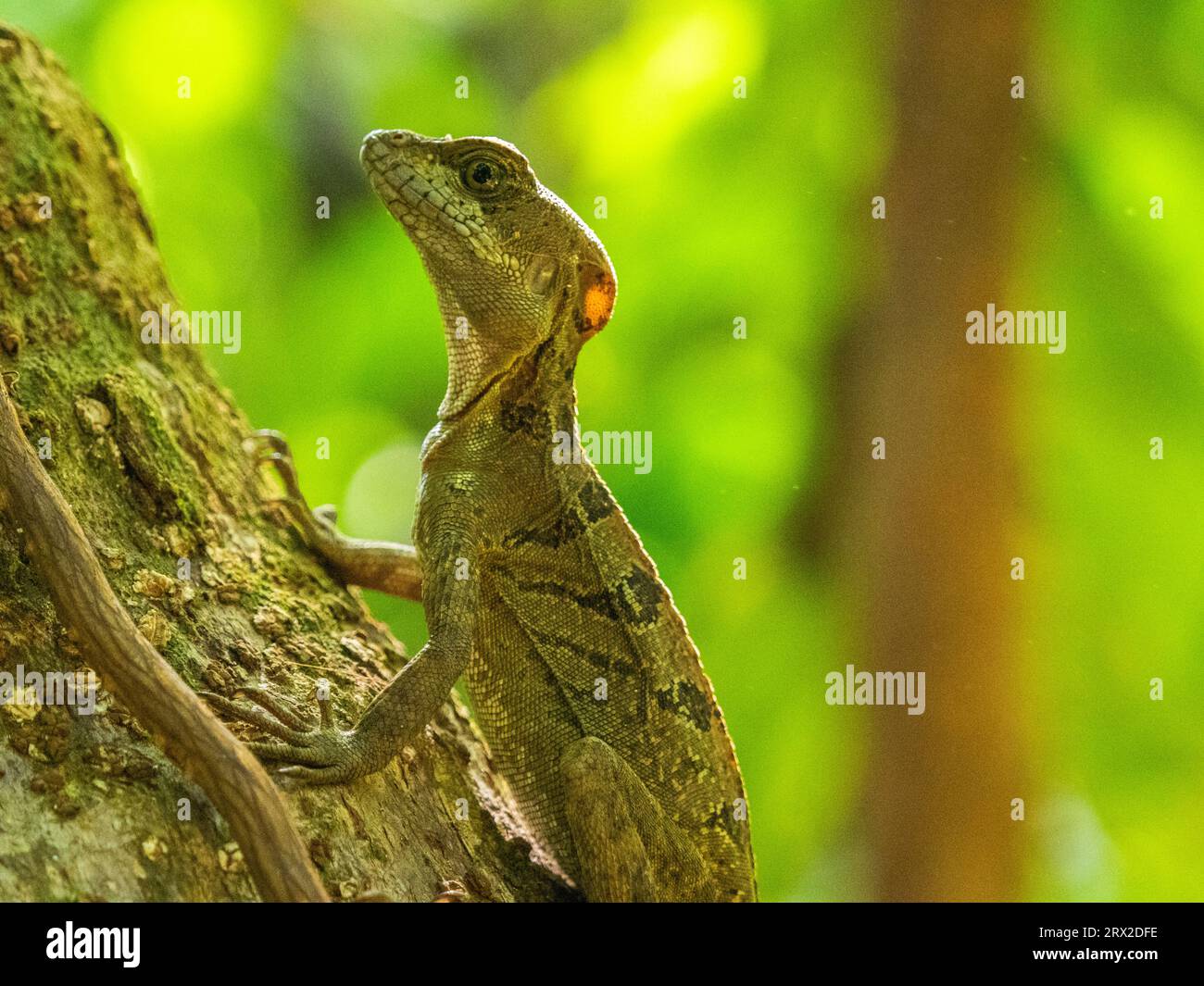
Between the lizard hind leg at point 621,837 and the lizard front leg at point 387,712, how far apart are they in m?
0.68

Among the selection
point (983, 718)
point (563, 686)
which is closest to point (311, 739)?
point (563, 686)

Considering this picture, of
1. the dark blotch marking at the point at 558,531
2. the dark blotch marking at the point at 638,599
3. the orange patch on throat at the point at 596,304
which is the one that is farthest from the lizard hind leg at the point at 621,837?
the orange patch on throat at the point at 596,304

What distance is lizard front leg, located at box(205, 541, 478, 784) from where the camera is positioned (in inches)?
167

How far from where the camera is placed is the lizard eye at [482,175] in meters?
5.31

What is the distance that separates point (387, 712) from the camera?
4.44 meters

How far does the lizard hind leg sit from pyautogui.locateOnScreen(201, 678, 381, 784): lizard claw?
0.91 metres

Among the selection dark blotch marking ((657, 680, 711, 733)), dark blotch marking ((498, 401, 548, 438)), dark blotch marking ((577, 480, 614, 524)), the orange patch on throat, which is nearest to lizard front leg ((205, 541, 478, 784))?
dark blotch marking ((577, 480, 614, 524))

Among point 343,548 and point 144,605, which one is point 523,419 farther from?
point 144,605

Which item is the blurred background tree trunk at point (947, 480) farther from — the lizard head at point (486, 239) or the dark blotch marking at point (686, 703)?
the lizard head at point (486, 239)

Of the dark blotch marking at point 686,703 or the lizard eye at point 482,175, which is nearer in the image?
the dark blotch marking at point 686,703

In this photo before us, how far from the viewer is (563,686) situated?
5242mm

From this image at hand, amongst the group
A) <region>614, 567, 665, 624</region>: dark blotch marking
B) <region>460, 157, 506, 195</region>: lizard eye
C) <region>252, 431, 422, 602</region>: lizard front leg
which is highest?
<region>460, 157, 506, 195</region>: lizard eye

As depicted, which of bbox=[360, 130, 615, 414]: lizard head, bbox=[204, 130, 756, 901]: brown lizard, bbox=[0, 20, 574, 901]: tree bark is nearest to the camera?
bbox=[0, 20, 574, 901]: tree bark

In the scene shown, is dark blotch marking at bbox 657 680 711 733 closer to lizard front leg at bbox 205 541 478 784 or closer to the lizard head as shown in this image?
lizard front leg at bbox 205 541 478 784
